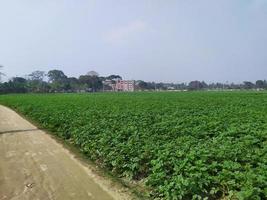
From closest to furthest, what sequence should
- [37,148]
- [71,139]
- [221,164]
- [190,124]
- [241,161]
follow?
[221,164]
[241,161]
[37,148]
[190,124]
[71,139]

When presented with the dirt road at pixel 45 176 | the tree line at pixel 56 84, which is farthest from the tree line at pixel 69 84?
the dirt road at pixel 45 176

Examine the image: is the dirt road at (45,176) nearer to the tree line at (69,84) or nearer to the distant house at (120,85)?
the tree line at (69,84)

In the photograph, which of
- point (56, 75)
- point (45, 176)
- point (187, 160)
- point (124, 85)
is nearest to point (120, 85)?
point (124, 85)

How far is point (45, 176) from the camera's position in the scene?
8891 millimetres

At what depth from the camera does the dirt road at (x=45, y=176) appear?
7.46 metres

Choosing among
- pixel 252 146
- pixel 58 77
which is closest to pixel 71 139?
pixel 252 146

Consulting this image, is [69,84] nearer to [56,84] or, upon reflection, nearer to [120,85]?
[56,84]

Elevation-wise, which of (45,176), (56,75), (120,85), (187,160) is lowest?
(120,85)

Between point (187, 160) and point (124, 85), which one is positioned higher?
point (187, 160)

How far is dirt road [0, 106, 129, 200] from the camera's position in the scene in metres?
7.46

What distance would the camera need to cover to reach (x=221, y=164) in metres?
7.56

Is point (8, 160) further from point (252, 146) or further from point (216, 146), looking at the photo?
point (252, 146)

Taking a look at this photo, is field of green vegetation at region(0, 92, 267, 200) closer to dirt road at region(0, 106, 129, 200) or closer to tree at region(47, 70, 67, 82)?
dirt road at region(0, 106, 129, 200)

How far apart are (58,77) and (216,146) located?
612ft
